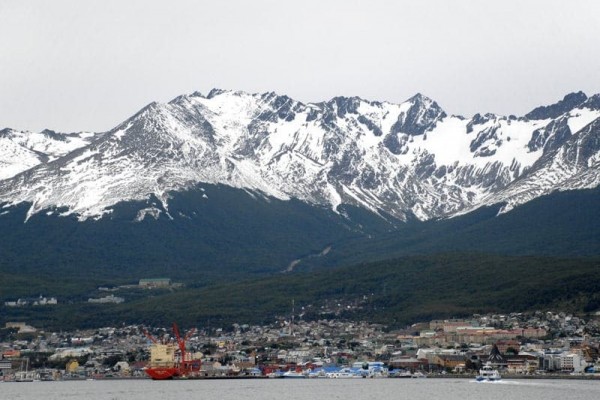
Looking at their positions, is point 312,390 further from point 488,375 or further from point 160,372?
point 160,372

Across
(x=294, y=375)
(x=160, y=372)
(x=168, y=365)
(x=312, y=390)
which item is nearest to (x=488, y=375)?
(x=312, y=390)

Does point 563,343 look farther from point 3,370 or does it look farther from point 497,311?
point 3,370

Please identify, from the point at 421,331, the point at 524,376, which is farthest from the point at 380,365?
the point at 421,331

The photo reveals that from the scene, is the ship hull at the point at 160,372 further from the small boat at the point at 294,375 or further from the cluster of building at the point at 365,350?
the small boat at the point at 294,375

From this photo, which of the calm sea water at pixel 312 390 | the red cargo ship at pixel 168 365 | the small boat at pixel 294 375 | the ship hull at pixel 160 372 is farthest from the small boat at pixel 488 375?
the red cargo ship at pixel 168 365

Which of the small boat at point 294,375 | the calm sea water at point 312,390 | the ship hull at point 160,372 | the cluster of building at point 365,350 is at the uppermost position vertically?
the cluster of building at point 365,350

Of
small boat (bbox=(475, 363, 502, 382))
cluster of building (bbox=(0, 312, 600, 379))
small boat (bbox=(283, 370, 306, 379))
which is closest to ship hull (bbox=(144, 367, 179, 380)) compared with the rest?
cluster of building (bbox=(0, 312, 600, 379))
